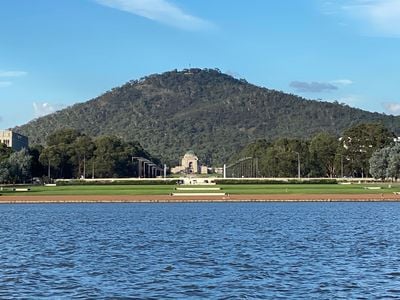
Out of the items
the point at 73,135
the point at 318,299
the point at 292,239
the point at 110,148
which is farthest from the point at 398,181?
the point at 318,299

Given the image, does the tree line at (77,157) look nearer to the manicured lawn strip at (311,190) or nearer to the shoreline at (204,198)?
the manicured lawn strip at (311,190)

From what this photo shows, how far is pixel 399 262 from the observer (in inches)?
1094

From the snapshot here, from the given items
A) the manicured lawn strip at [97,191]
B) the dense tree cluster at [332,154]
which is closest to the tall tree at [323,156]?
the dense tree cluster at [332,154]

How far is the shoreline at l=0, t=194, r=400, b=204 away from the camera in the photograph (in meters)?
79.5

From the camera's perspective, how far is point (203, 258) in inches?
1150

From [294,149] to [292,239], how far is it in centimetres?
13042

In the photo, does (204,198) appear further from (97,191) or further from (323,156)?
(323,156)

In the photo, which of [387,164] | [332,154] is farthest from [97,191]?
[332,154]

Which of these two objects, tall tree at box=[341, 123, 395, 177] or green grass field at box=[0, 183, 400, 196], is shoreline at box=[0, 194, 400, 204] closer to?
green grass field at box=[0, 183, 400, 196]

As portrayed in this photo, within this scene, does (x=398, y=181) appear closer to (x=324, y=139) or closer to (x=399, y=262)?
(x=324, y=139)

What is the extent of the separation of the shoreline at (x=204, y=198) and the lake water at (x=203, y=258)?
1046 inches

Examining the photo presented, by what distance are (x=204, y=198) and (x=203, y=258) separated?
179 ft

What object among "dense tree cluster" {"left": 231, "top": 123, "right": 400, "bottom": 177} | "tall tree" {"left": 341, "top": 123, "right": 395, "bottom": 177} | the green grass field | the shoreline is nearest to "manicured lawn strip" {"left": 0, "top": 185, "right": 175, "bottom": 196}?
the green grass field

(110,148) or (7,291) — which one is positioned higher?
(110,148)
